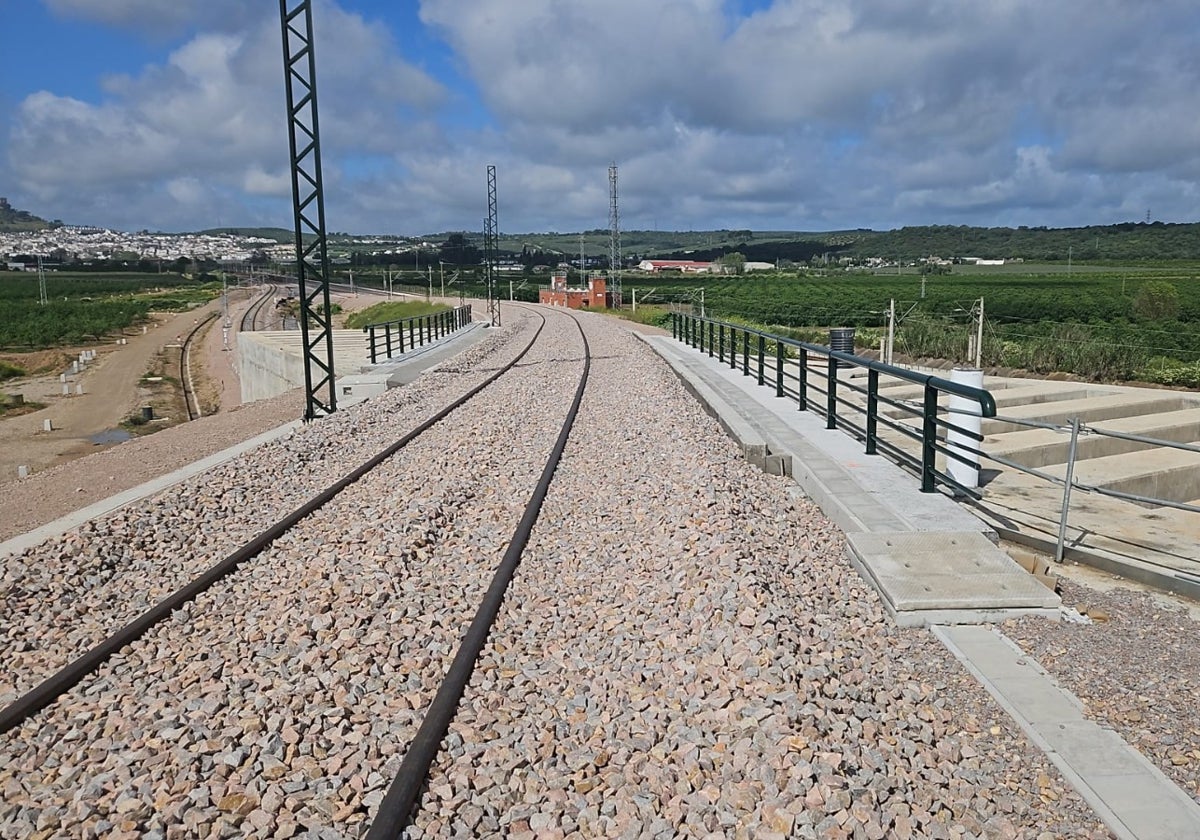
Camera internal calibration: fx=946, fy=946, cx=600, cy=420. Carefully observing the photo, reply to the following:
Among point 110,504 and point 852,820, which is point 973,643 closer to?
point 852,820

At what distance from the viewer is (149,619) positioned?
6.06m

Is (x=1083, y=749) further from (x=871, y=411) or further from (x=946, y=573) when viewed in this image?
(x=871, y=411)

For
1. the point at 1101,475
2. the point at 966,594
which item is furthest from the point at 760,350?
the point at 966,594

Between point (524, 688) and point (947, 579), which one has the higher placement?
point (947, 579)

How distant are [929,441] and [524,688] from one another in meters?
4.56

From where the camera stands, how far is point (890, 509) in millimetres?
7652

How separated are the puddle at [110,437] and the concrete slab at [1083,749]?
1107 inches

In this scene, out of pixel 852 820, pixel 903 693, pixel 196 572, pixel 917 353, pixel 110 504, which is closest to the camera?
pixel 852 820

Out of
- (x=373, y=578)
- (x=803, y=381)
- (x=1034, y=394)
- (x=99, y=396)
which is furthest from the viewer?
(x=99, y=396)

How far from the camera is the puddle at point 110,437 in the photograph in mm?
28516

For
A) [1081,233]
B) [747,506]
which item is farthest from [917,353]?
[1081,233]

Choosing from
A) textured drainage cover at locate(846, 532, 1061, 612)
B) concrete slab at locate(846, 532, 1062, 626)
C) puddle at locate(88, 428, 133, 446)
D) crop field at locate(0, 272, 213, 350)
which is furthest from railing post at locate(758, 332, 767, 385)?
crop field at locate(0, 272, 213, 350)

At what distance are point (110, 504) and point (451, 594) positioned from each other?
5219 millimetres

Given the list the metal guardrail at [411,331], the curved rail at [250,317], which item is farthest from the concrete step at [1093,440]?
the curved rail at [250,317]
